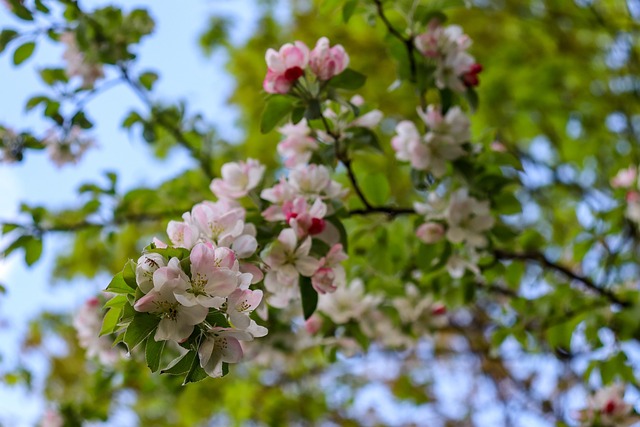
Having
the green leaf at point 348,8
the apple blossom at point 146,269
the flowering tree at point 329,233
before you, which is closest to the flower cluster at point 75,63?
the flowering tree at point 329,233

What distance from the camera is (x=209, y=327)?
2.55ft

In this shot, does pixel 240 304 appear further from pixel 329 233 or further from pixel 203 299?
pixel 329 233

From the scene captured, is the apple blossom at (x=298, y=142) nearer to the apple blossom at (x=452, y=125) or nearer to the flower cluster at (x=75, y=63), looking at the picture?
the apple blossom at (x=452, y=125)

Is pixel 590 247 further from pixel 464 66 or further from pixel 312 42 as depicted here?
pixel 312 42

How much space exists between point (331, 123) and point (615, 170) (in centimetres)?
160

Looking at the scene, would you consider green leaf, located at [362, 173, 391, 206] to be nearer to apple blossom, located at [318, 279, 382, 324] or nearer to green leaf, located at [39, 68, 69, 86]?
apple blossom, located at [318, 279, 382, 324]

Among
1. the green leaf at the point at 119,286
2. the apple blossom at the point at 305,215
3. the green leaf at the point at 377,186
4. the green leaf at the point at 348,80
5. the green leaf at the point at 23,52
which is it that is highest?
the green leaf at the point at 348,80

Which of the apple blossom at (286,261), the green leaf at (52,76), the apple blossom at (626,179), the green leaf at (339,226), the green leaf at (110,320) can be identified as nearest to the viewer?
the green leaf at (110,320)

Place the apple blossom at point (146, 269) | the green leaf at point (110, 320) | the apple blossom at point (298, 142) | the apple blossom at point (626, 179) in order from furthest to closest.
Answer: the apple blossom at point (626, 179) < the apple blossom at point (298, 142) < the green leaf at point (110, 320) < the apple blossom at point (146, 269)

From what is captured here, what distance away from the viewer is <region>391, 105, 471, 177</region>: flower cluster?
4.12 feet

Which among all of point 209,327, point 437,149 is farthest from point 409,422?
point 209,327

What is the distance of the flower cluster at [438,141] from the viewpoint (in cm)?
125

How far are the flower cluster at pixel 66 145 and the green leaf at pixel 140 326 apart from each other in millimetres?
929

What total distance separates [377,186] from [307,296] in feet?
1.39
